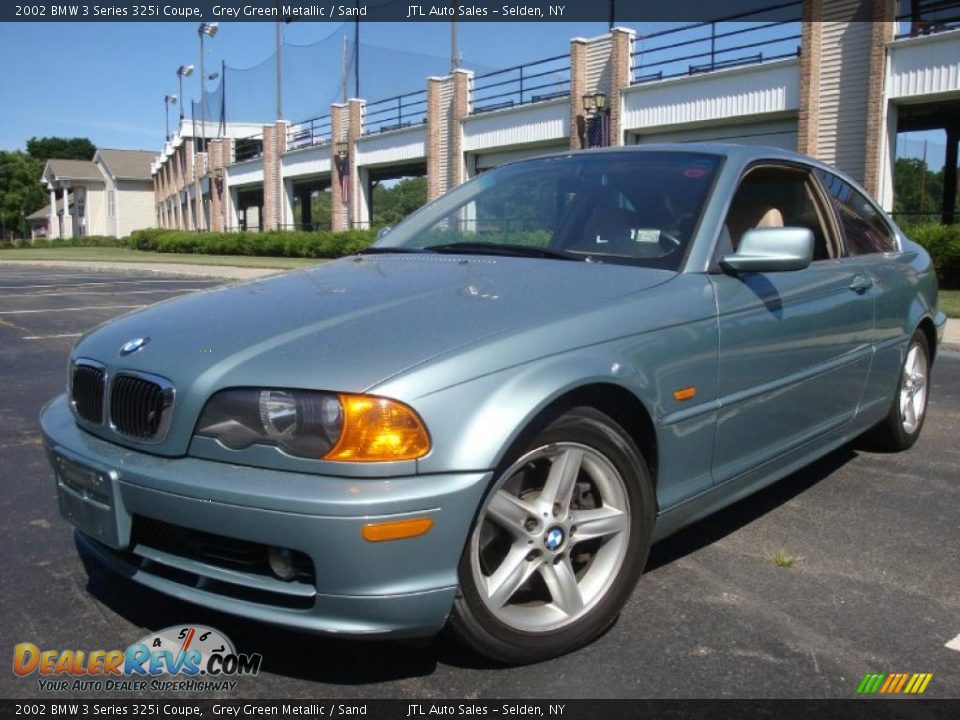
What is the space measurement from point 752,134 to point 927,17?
4.52 metres

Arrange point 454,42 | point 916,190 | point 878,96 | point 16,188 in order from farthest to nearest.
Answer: point 16,188, point 454,42, point 916,190, point 878,96

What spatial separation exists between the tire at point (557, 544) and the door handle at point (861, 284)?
1783 mm

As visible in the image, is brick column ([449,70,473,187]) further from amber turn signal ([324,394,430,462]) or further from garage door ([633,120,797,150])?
amber turn signal ([324,394,430,462])

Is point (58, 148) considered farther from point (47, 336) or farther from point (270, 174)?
point (47, 336)

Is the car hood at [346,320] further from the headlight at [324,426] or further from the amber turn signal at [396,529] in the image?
the amber turn signal at [396,529]

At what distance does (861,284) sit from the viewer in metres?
4.05

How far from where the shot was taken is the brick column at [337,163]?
37.6m

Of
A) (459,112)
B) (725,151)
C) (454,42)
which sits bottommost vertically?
(725,151)

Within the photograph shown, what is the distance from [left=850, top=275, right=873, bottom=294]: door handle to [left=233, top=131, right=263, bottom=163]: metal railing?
160 feet

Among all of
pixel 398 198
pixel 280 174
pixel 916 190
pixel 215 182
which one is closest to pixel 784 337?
pixel 916 190

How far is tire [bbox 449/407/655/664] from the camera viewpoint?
2424 millimetres

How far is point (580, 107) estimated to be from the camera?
84.8 ft

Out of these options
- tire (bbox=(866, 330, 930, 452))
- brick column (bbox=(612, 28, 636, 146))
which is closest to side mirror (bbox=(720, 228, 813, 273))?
tire (bbox=(866, 330, 930, 452))

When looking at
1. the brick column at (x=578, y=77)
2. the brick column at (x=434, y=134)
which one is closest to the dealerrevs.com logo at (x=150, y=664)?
the brick column at (x=578, y=77)
